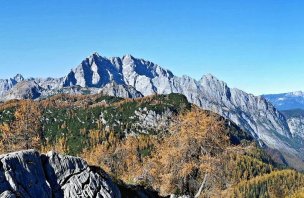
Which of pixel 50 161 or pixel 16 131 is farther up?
pixel 16 131

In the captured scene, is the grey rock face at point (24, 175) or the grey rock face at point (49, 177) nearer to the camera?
the grey rock face at point (24, 175)

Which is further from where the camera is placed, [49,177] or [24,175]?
[49,177]

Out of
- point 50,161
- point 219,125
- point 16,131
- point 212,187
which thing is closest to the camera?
point 50,161

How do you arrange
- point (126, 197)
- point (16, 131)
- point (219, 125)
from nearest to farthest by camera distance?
point (126, 197) → point (219, 125) → point (16, 131)

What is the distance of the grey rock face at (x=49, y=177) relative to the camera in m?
26.8

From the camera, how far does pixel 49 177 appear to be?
29688mm

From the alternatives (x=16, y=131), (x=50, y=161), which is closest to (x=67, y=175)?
(x=50, y=161)

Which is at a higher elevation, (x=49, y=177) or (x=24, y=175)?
Result: (x=24, y=175)

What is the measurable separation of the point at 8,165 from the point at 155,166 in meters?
37.5

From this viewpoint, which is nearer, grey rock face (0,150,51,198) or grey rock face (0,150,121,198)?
grey rock face (0,150,51,198)

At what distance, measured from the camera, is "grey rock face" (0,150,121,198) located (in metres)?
26.8

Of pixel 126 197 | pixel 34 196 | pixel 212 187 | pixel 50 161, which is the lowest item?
pixel 212 187

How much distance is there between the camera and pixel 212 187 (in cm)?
5694

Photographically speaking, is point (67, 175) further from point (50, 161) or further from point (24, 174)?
point (24, 174)
